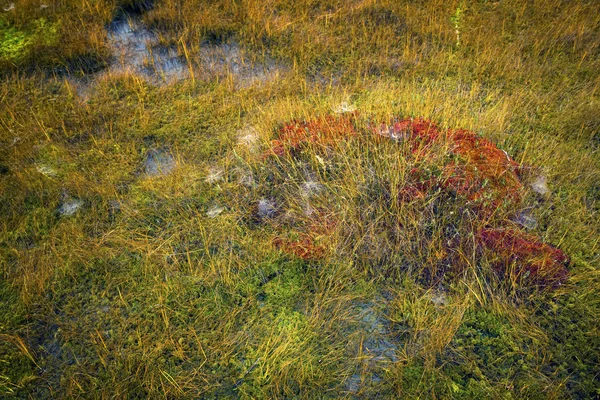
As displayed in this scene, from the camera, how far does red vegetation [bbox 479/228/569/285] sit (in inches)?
134

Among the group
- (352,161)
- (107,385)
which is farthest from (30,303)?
(352,161)

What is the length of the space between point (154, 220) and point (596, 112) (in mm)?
5335

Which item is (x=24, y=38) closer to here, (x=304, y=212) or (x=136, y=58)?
(x=136, y=58)

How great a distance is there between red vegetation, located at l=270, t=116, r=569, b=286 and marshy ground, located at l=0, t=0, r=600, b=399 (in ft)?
0.08

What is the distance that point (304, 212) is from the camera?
405cm

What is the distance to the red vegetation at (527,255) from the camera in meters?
3.41

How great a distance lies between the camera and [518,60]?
19.1 feet

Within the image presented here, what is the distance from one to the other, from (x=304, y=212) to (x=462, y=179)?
1635 mm

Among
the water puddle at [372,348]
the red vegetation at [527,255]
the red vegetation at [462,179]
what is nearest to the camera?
the water puddle at [372,348]

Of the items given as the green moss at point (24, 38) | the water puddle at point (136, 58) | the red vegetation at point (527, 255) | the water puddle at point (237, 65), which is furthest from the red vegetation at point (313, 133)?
the green moss at point (24, 38)

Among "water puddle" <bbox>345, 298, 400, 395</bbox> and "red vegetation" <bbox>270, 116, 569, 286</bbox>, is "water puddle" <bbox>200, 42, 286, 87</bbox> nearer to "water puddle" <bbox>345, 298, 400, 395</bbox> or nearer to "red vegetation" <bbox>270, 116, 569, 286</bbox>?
"red vegetation" <bbox>270, 116, 569, 286</bbox>

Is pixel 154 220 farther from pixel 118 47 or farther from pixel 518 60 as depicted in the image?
pixel 518 60

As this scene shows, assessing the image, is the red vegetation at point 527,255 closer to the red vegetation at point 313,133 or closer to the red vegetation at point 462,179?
the red vegetation at point 462,179

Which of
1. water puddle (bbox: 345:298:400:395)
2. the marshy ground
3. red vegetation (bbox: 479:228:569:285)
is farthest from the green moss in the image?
red vegetation (bbox: 479:228:569:285)
